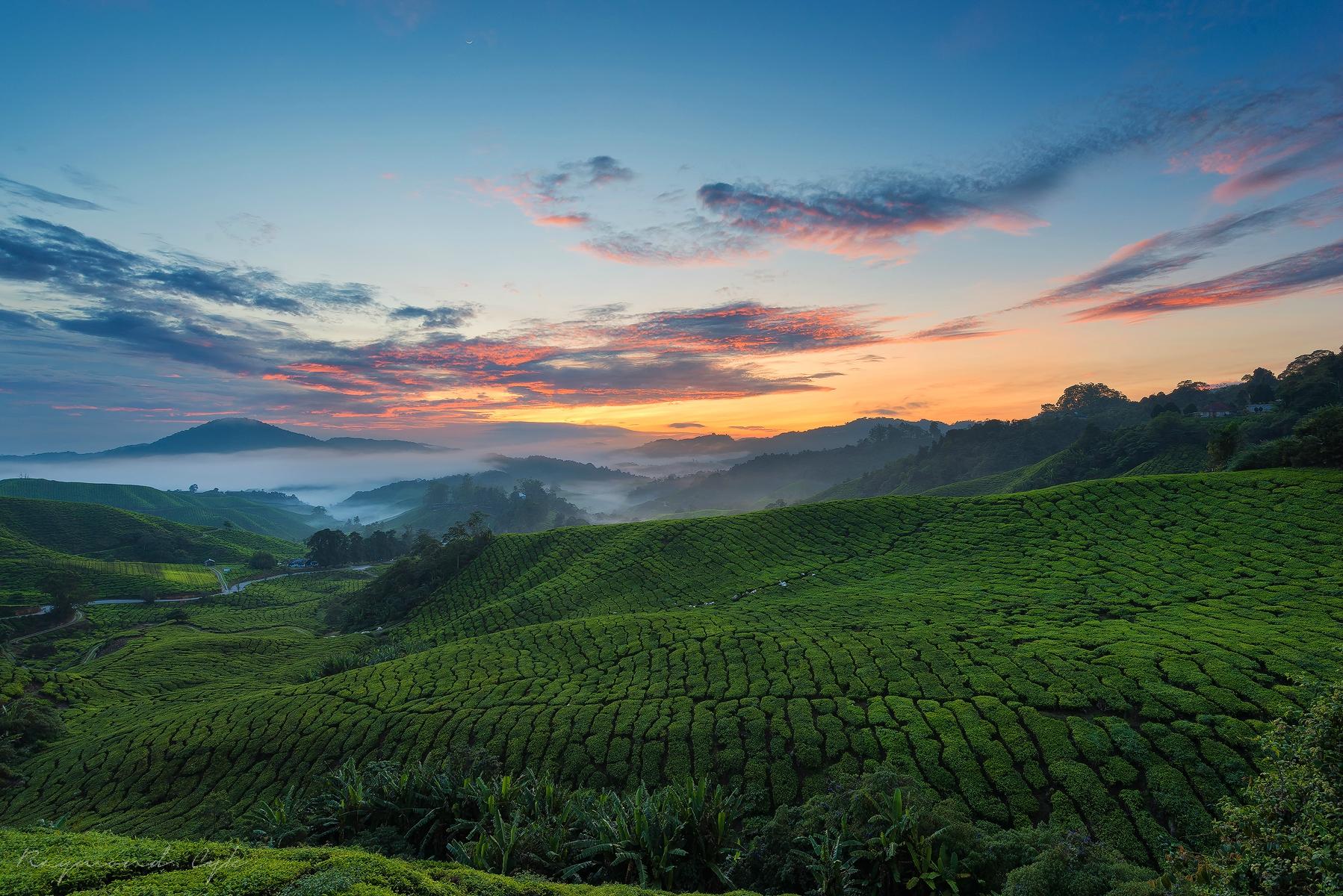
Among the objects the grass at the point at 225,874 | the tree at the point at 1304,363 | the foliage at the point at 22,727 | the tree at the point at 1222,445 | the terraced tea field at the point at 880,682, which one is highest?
the tree at the point at 1304,363

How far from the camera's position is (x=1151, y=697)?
73.8ft

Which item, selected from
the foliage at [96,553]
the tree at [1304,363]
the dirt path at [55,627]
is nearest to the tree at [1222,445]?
the tree at [1304,363]

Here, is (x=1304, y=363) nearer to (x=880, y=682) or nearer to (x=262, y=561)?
(x=880, y=682)

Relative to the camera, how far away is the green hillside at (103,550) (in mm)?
94375

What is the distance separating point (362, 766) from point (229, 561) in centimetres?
15891

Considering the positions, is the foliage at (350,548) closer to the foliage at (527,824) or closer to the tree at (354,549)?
the tree at (354,549)

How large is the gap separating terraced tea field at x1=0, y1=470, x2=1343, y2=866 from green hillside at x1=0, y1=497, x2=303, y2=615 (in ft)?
190

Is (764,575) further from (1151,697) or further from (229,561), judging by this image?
(229,561)

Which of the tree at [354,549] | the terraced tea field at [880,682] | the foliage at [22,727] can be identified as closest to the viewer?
the terraced tea field at [880,682]

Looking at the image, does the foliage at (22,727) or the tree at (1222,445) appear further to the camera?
the tree at (1222,445)

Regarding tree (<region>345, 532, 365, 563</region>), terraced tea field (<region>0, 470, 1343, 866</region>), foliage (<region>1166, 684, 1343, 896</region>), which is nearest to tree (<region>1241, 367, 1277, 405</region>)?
terraced tea field (<region>0, 470, 1343, 866</region>)

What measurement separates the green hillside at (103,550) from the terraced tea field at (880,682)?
5783 cm

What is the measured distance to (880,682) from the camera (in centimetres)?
2692

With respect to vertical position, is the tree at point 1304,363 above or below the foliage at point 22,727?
above
